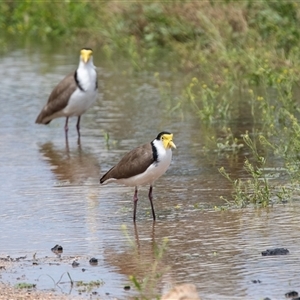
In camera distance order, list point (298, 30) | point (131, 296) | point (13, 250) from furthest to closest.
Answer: point (298, 30)
point (13, 250)
point (131, 296)

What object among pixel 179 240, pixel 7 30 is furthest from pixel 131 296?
pixel 7 30

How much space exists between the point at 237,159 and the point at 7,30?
1519 centimetres

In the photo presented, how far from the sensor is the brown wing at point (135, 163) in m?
9.27

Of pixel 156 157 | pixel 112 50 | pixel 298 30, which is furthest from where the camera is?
pixel 112 50

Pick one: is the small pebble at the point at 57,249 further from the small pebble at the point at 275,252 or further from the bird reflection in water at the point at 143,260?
the small pebble at the point at 275,252

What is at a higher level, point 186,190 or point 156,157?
point 156,157

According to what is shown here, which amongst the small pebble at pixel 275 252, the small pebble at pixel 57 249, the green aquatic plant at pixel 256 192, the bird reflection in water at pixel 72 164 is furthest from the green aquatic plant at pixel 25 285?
the bird reflection in water at pixel 72 164

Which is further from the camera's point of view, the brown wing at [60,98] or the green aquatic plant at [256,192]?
the brown wing at [60,98]

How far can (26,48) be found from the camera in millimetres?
23062

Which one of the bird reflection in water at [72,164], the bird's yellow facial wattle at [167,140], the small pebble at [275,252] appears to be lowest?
the bird reflection in water at [72,164]

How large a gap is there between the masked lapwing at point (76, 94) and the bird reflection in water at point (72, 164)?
27.7 inches

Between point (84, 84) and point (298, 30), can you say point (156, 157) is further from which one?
point (298, 30)

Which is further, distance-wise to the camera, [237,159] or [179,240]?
[237,159]

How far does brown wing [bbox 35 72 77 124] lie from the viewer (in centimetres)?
1423
